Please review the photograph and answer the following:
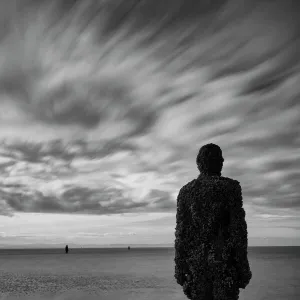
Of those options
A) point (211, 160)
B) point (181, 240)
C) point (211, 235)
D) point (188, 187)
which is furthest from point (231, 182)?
point (181, 240)

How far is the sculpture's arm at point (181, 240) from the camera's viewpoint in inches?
258

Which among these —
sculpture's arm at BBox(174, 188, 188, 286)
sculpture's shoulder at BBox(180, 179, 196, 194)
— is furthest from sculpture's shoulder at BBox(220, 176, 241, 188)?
sculpture's arm at BBox(174, 188, 188, 286)

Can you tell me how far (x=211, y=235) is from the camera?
20.5 feet

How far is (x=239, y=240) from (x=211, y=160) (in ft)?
4.84

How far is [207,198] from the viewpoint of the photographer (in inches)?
249

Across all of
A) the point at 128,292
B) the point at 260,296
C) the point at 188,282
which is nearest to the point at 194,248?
the point at 188,282

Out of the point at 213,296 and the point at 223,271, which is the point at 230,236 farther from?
the point at 213,296

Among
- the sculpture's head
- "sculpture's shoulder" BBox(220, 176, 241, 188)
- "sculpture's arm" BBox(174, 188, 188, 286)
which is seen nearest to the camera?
"sculpture's shoulder" BBox(220, 176, 241, 188)

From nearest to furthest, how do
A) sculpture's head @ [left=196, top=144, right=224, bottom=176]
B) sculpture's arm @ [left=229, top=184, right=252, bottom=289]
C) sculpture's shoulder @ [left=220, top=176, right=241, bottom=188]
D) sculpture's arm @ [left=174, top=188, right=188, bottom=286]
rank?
sculpture's arm @ [left=229, top=184, right=252, bottom=289], sculpture's shoulder @ [left=220, top=176, right=241, bottom=188], sculpture's arm @ [left=174, top=188, right=188, bottom=286], sculpture's head @ [left=196, top=144, right=224, bottom=176]

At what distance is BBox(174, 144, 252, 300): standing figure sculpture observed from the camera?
6.00 metres

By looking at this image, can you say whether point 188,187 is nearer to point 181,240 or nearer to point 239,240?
point 181,240

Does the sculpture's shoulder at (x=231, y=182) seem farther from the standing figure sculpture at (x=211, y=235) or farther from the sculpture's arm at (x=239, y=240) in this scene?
the sculpture's arm at (x=239, y=240)

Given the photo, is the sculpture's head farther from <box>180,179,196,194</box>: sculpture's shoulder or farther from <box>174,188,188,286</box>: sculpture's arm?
<box>174,188,188,286</box>: sculpture's arm

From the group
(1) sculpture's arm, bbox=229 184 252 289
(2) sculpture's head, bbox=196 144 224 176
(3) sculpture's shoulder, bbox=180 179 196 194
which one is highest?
(2) sculpture's head, bbox=196 144 224 176
